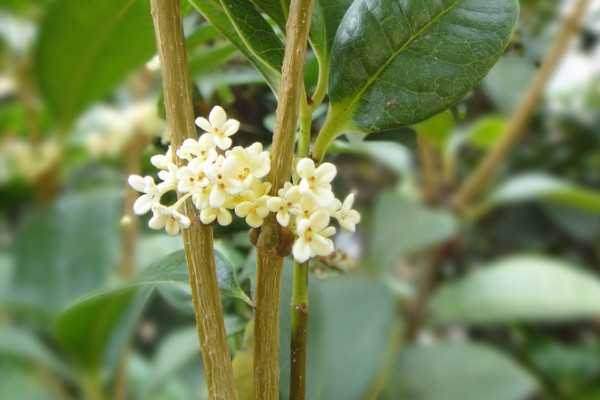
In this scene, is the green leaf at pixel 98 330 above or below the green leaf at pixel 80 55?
below

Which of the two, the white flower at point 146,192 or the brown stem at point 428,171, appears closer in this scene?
the white flower at point 146,192

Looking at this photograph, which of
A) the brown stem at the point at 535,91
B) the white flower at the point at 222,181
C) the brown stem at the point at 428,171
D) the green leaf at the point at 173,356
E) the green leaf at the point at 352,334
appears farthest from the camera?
the brown stem at the point at 428,171

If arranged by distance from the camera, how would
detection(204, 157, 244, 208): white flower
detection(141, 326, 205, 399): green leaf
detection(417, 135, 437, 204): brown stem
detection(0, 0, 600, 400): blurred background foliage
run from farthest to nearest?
detection(417, 135, 437, 204): brown stem < detection(141, 326, 205, 399): green leaf < detection(0, 0, 600, 400): blurred background foliage < detection(204, 157, 244, 208): white flower

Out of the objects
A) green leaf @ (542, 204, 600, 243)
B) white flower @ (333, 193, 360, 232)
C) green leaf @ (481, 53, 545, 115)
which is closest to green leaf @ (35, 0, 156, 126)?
white flower @ (333, 193, 360, 232)

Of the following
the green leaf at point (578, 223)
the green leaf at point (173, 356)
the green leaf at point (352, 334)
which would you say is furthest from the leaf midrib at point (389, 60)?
the green leaf at point (578, 223)

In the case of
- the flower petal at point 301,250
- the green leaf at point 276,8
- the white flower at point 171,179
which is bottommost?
the flower petal at point 301,250

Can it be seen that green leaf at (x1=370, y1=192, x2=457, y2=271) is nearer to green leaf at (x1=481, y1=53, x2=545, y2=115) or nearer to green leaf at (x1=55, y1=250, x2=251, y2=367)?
green leaf at (x1=481, y1=53, x2=545, y2=115)

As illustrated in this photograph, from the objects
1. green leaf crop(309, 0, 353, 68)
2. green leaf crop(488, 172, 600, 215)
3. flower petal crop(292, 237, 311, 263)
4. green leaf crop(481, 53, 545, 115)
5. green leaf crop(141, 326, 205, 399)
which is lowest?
green leaf crop(488, 172, 600, 215)

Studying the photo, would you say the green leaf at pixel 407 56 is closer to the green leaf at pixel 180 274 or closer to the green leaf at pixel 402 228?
the green leaf at pixel 180 274
